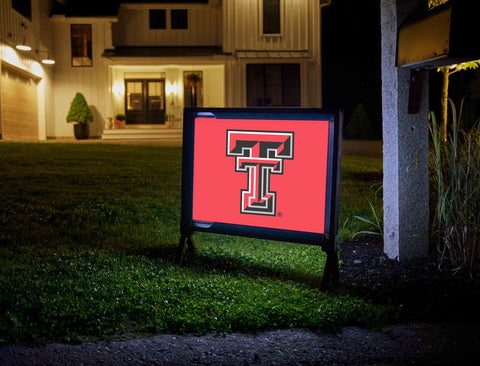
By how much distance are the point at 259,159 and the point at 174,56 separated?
833 inches

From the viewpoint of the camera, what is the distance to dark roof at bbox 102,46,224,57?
24.2 m

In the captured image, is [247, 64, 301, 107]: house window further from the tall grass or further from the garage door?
the tall grass

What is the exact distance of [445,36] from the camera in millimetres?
3555

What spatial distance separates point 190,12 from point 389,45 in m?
23.4

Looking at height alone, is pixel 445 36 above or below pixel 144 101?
below

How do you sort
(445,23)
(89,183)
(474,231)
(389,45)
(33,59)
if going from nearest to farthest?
1. (445,23)
2. (474,231)
3. (389,45)
4. (89,183)
5. (33,59)

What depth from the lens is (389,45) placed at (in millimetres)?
4316

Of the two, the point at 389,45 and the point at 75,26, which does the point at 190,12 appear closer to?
the point at 75,26

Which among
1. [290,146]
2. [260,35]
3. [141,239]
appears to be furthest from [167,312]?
[260,35]

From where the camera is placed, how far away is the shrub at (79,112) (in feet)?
76.2

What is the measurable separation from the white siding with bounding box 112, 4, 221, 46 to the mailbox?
2329 cm

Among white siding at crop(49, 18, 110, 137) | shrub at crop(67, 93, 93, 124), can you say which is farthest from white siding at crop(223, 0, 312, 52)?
shrub at crop(67, 93, 93, 124)

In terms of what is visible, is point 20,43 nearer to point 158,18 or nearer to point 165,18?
point 158,18

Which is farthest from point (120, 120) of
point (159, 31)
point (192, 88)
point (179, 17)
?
point (179, 17)
